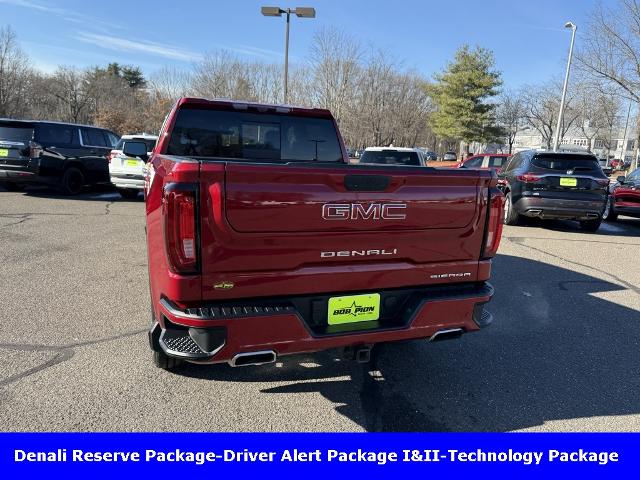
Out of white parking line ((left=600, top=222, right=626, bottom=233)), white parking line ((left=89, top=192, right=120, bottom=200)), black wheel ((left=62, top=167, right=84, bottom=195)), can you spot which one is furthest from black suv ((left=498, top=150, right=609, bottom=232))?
black wheel ((left=62, top=167, right=84, bottom=195))

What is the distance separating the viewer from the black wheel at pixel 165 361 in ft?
10.2

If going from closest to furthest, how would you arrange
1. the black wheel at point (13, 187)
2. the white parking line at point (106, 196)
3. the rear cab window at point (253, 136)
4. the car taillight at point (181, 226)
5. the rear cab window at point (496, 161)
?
the car taillight at point (181, 226) < the rear cab window at point (253, 136) < the white parking line at point (106, 196) < the black wheel at point (13, 187) < the rear cab window at point (496, 161)

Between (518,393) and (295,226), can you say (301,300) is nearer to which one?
(295,226)

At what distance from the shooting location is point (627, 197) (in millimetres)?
10617

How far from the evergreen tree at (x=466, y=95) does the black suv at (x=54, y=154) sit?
32.1 metres

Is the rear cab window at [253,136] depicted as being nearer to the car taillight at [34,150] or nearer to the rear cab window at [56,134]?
the car taillight at [34,150]

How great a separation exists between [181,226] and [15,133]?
1143 centimetres

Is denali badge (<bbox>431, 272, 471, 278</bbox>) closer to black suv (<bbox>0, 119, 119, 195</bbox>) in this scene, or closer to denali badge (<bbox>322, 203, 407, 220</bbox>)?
denali badge (<bbox>322, 203, 407, 220</bbox>)

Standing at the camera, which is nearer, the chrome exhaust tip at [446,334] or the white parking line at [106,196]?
the chrome exhaust tip at [446,334]

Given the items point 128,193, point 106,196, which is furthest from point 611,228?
point 106,196

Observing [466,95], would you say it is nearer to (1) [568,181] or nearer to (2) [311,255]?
(1) [568,181]

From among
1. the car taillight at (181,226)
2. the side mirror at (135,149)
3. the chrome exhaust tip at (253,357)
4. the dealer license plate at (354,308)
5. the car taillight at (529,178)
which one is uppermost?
the side mirror at (135,149)

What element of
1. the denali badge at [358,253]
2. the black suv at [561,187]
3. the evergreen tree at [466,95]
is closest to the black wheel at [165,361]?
the denali badge at [358,253]

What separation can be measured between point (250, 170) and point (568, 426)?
8.20ft
